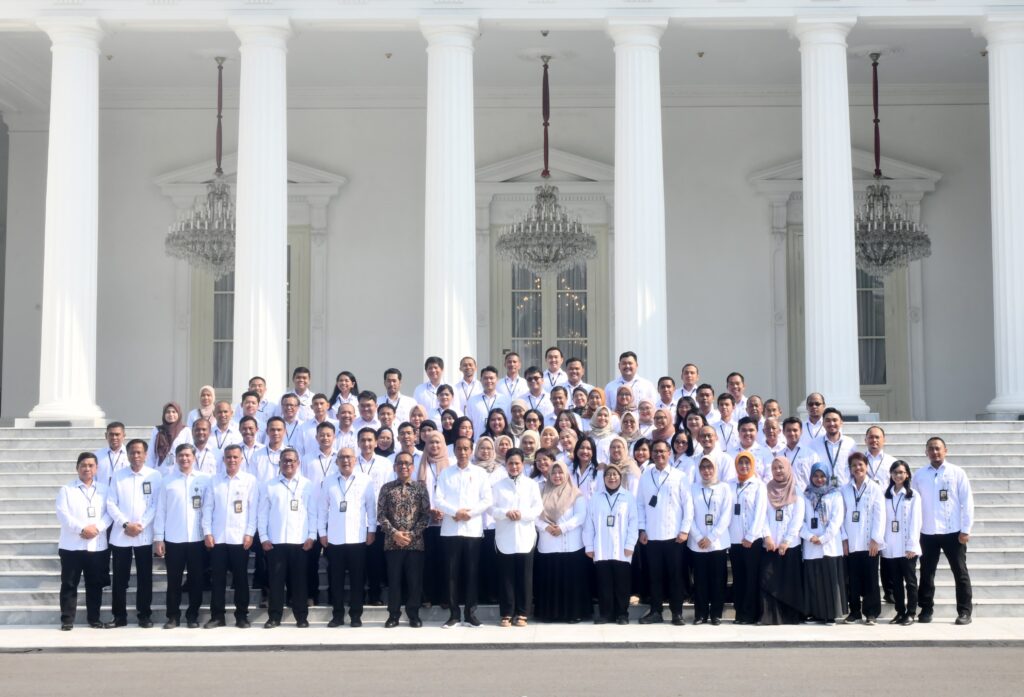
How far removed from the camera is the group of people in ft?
36.8

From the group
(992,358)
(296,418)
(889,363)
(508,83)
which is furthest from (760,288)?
(296,418)

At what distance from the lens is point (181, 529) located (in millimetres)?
11453

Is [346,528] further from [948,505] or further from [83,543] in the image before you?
[948,505]

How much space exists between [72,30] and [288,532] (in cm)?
835

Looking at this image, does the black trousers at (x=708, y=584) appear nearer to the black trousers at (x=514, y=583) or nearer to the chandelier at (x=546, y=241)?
the black trousers at (x=514, y=583)

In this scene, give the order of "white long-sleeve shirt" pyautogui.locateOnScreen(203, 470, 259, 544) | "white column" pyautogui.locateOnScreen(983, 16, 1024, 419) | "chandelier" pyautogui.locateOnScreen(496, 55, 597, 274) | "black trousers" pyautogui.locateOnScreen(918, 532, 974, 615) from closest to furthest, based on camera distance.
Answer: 1. "black trousers" pyautogui.locateOnScreen(918, 532, 974, 615)
2. "white long-sleeve shirt" pyautogui.locateOnScreen(203, 470, 259, 544)
3. "white column" pyautogui.locateOnScreen(983, 16, 1024, 419)
4. "chandelier" pyautogui.locateOnScreen(496, 55, 597, 274)

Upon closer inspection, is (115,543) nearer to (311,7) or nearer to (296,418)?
(296,418)

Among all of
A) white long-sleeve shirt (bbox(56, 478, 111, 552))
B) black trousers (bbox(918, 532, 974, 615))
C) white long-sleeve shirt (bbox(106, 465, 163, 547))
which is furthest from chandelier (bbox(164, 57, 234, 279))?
black trousers (bbox(918, 532, 974, 615))

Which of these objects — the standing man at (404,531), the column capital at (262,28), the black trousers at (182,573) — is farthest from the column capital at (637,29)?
the black trousers at (182,573)

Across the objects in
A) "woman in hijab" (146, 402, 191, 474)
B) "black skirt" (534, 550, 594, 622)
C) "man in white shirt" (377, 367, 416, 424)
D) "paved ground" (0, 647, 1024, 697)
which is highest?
"man in white shirt" (377, 367, 416, 424)

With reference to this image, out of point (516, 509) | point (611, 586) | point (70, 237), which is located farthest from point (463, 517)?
point (70, 237)

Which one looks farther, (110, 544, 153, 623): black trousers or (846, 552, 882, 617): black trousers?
(110, 544, 153, 623): black trousers

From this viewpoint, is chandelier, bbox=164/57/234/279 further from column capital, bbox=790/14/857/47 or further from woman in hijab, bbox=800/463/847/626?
woman in hijab, bbox=800/463/847/626

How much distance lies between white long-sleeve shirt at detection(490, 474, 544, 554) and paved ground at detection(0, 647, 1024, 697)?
1428mm
